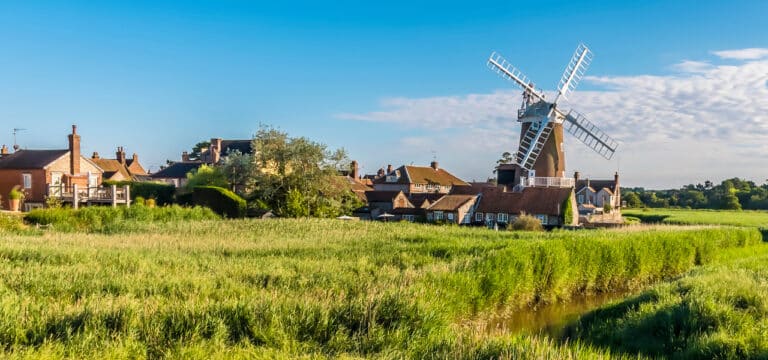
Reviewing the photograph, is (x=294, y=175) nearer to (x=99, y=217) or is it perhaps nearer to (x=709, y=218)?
(x=99, y=217)

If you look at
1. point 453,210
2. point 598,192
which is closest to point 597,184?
point 598,192

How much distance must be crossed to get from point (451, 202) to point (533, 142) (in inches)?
376

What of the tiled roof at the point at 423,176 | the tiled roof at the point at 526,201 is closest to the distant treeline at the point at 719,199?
the tiled roof at the point at 423,176

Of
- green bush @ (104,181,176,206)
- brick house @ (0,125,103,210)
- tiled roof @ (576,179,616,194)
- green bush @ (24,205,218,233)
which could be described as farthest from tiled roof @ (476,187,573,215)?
tiled roof @ (576,179,616,194)

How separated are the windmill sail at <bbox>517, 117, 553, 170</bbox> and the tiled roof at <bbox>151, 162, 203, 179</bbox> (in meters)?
43.9

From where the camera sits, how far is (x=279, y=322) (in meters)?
8.91

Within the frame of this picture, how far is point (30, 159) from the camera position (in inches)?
1689

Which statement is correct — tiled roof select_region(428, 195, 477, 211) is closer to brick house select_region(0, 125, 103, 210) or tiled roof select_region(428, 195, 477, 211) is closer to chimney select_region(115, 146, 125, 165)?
brick house select_region(0, 125, 103, 210)

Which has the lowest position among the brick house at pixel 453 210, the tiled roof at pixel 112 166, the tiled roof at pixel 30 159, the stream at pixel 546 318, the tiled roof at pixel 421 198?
the stream at pixel 546 318

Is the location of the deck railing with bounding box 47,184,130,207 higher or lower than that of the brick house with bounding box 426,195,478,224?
higher

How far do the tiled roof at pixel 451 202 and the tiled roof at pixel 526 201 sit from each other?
1.51m

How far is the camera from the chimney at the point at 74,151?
1700 inches

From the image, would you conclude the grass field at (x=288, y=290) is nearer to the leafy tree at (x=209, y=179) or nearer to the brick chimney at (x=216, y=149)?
the leafy tree at (x=209, y=179)

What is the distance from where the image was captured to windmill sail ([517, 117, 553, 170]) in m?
53.4
